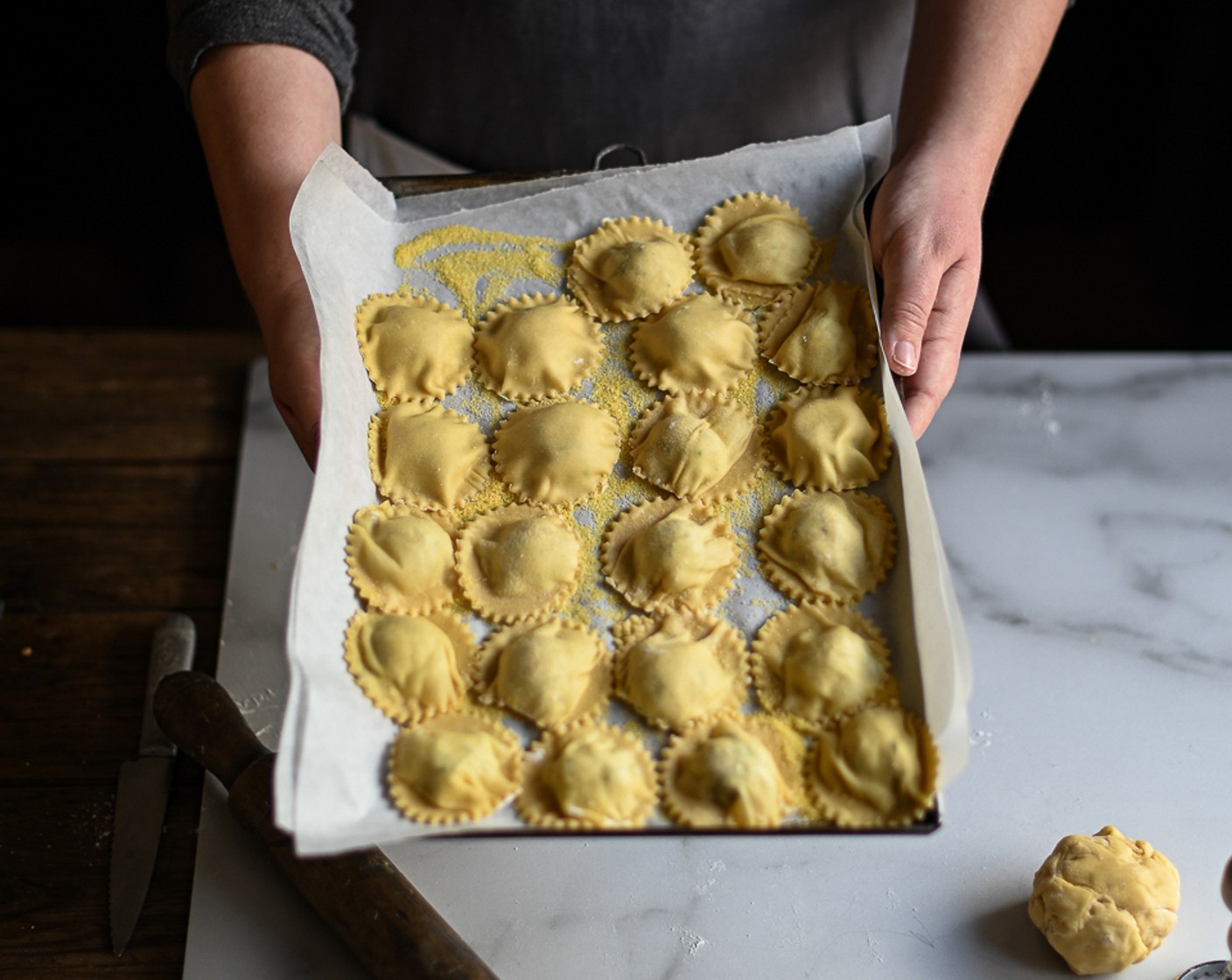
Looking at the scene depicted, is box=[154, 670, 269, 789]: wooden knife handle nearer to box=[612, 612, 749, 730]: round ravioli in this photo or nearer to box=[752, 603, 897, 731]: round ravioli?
→ box=[612, 612, 749, 730]: round ravioli

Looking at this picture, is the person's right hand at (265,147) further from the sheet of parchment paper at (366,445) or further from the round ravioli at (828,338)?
the round ravioli at (828,338)

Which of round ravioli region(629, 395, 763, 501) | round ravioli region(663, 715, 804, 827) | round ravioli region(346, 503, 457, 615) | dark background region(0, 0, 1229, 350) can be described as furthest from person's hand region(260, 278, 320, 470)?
dark background region(0, 0, 1229, 350)

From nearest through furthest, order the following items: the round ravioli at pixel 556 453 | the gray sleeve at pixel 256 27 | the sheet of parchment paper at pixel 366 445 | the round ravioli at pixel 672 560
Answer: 1. the sheet of parchment paper at pixel 366 445
2. the round ravioli at pixel 672 560
3. the round ravioli at pixel 556 453
4. the gray sleeve at pixel 256 27

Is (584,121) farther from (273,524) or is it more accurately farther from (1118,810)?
(1118,810)

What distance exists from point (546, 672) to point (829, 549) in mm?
411

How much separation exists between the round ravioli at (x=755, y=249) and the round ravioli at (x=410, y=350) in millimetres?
420

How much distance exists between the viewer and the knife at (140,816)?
153 centimetres

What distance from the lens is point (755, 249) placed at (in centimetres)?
176

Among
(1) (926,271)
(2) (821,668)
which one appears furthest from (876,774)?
(1) (926,271)

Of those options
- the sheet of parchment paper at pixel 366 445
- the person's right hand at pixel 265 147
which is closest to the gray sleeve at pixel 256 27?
the person's right hand at pixel 265 147

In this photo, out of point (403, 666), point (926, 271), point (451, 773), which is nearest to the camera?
point (451, 773)

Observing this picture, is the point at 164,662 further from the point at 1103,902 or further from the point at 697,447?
the point at 1103,902

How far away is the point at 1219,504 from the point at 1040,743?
2.07 feet

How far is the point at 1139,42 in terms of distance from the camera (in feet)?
10.4
